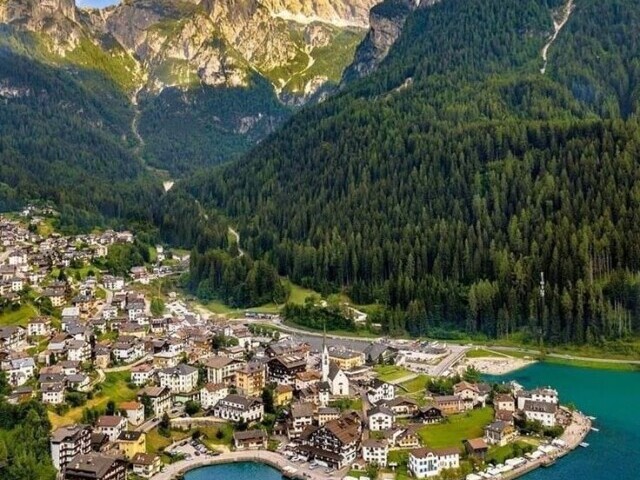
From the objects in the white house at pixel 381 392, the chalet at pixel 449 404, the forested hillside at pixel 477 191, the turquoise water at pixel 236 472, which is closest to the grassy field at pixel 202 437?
the turquoise water at pixel 236 472

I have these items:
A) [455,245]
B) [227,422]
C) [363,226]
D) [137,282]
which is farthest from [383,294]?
[227,422]

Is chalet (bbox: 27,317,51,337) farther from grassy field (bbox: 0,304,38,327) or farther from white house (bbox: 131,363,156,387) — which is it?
white house (bbox: 131,363,156,387)

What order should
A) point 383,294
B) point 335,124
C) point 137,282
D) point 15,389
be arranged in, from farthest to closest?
point 335,124, point 137,282, point 383,294, point 15,389

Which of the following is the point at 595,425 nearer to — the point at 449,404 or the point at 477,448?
the point at 449,404

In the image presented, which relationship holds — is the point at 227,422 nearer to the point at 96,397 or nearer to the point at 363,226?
the point at 96,397

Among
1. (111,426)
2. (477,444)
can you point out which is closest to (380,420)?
(477,444)

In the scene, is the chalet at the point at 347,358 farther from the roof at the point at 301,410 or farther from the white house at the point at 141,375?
the white house at the point at 141,375

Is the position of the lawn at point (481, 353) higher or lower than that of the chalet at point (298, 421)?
higher
